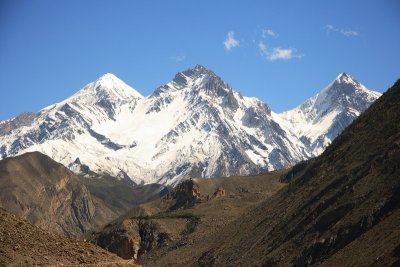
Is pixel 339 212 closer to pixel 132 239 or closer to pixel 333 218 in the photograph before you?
pixel 333 218

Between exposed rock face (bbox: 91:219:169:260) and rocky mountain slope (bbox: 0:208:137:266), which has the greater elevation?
exposed rock face (bbox: 91:219:169:260)

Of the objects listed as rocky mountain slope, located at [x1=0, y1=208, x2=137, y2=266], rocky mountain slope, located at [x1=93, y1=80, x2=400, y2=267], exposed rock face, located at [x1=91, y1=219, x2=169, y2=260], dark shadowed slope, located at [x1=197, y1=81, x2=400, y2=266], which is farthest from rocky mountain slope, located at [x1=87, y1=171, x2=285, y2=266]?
rocky mountain slope, located at [x1=0, y1=208, x2=137, y2=266]

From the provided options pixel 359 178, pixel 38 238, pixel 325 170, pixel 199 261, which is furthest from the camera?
pixel 199 261

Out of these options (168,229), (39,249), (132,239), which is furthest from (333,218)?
(132,239)

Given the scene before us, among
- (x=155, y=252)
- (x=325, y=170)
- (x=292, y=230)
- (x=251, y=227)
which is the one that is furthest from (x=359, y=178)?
(x=155, y=252)

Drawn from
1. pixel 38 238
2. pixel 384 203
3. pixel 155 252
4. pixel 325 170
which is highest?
pixel 155 252

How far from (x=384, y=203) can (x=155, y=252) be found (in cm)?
8499

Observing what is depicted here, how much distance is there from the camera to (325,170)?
10388cm

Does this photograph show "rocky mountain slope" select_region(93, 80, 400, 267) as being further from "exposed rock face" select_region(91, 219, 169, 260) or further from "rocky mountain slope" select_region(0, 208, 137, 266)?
"rocky mountain slope" select_region(0, 208, 137, 266)

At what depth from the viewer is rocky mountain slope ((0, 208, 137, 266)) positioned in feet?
152

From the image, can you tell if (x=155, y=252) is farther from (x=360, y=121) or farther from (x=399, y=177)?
(x=399, y=177)

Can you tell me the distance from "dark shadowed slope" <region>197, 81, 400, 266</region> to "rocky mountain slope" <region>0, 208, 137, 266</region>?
19884 mm

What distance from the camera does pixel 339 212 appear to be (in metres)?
79.2

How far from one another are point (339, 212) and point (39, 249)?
125 ft
